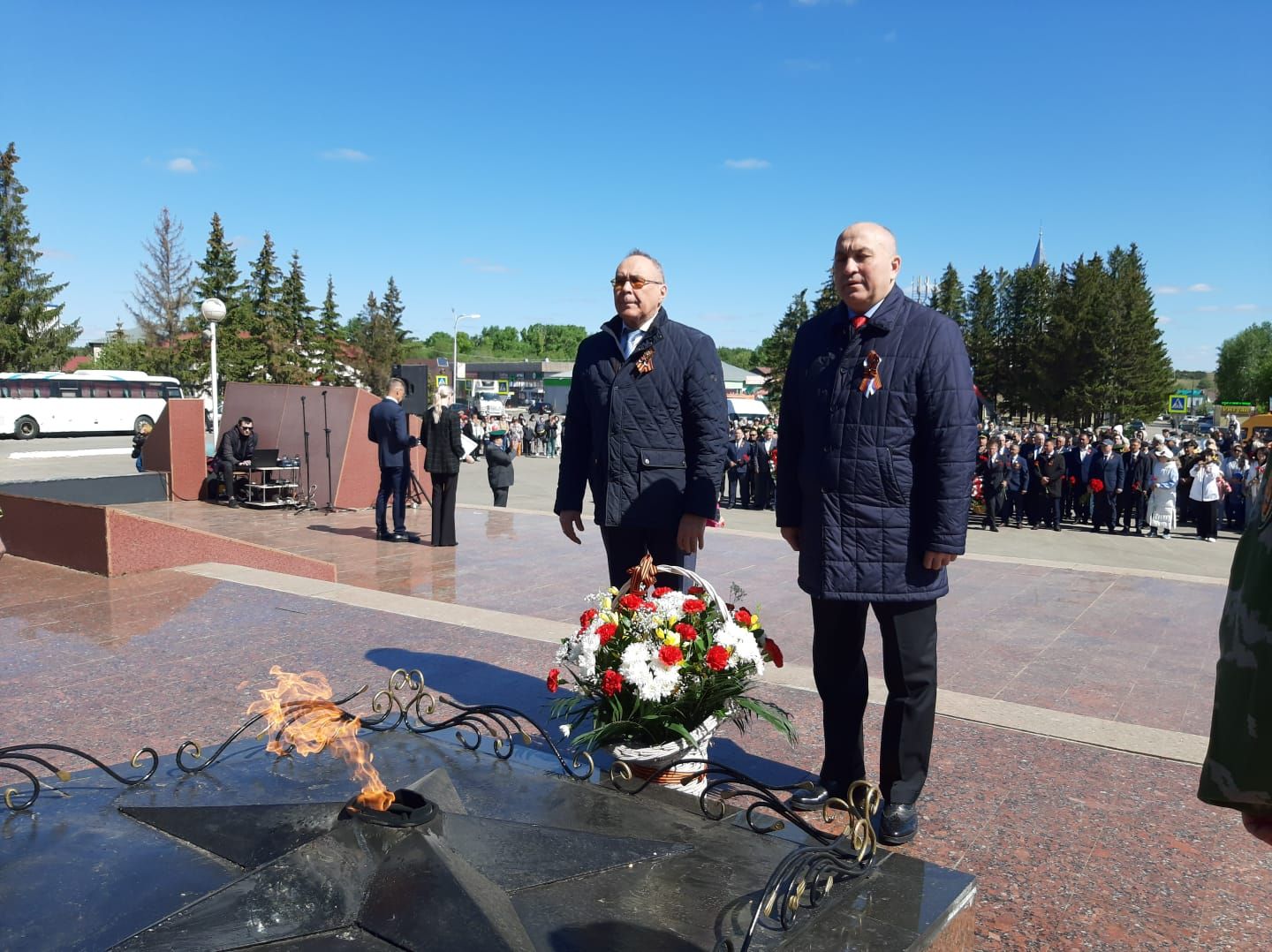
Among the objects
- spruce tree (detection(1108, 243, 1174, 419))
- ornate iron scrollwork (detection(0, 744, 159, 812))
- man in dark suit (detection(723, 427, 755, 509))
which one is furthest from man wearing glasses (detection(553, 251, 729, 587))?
spruce tree (detection(1108, 243, 1174, 419))

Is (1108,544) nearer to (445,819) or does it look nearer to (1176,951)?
(1176,951)

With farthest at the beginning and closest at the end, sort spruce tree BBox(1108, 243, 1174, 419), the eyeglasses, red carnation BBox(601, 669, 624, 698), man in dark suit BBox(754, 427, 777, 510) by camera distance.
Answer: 1. spruce tree BBox(1108, 243, 1174, 419)
2. man in dark suit BBox(754, 427, 777, 510)
3. the eyeglasses
4. red carnation BBox(601, 669, 624, 698)

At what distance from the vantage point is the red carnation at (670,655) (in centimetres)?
321

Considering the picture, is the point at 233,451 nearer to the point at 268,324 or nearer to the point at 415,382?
the point at 415,382

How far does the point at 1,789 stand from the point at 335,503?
10310mm

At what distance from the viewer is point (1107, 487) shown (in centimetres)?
1627

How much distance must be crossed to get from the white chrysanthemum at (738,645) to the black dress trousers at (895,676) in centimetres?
28

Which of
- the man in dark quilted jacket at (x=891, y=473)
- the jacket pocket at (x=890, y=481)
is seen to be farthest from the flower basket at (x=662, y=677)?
the jacket pocket at (x=890, y=481)

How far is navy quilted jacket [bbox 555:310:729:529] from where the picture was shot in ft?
13.0

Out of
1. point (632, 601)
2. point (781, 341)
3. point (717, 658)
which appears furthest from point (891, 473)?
point (781, 341)

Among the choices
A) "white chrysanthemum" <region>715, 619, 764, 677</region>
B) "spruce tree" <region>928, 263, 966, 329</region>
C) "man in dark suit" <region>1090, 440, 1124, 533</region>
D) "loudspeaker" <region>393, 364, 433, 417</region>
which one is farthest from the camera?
"spruce tree" <region>928, 263, 966, 329</region>

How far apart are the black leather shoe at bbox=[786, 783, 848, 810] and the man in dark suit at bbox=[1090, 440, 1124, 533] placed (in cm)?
1458

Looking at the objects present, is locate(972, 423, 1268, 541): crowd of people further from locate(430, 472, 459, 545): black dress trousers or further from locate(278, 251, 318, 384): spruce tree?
locate(278, 251, 318, 384): spruce tree

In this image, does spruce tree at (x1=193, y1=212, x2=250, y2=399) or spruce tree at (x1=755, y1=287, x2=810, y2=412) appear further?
spruce tree at (x1=755, y1=287, x2=810, y2=412)
